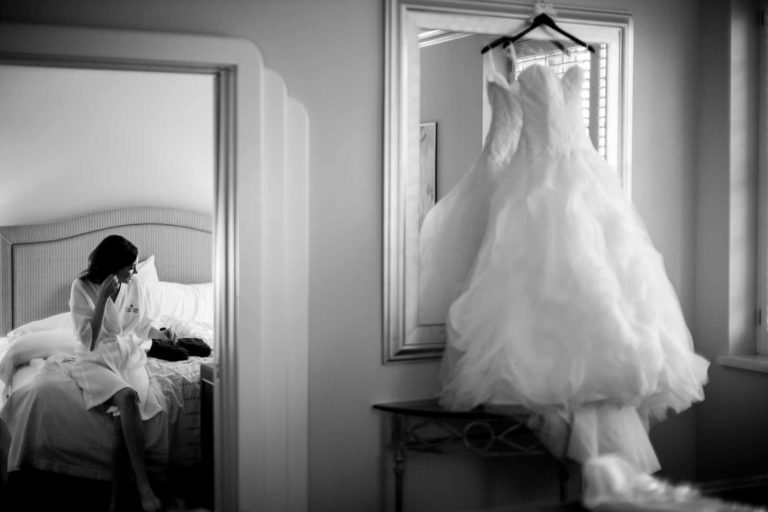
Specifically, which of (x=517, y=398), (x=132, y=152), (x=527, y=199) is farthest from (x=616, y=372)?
(x=132, y=152)

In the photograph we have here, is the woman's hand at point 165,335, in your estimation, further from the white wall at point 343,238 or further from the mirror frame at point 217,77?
the white wall at point 343,238

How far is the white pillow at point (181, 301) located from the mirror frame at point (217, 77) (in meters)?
2.77

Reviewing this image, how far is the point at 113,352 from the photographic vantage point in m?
4.09

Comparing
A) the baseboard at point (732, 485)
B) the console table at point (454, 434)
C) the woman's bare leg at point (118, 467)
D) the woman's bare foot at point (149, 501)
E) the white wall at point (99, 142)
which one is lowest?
the woman's bare foot at point (149, 501)

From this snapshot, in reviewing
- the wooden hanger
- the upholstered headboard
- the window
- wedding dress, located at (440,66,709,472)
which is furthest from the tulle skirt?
the upholstered headboard

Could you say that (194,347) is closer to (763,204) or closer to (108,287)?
(108,287)

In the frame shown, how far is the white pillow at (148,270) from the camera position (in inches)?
219

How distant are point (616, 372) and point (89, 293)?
2.83 metres

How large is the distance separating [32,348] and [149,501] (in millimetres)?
1314

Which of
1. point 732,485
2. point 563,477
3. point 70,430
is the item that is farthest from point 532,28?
point 70,430

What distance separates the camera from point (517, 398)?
2471mm

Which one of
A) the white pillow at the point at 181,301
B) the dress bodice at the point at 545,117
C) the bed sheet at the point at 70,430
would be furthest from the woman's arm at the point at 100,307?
the dress bodice at the point at 545,117

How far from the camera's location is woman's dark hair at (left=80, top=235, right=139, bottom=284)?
411 cm

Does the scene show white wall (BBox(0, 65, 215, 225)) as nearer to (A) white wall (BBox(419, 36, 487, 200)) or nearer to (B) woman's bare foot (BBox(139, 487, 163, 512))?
Result: (B) woman's bare foot (BBox(139, 487, 163, 512))
